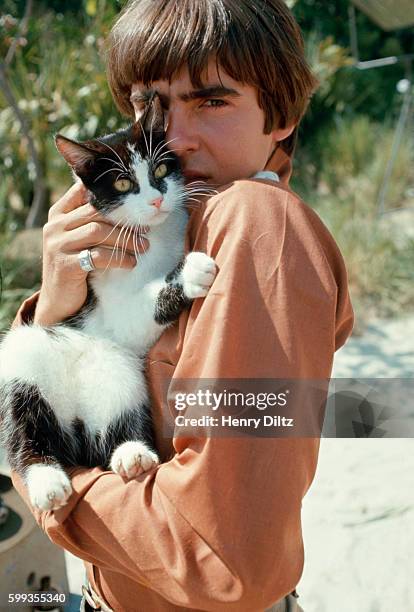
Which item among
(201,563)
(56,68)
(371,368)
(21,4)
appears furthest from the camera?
(21,4)

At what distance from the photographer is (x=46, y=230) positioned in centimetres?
146

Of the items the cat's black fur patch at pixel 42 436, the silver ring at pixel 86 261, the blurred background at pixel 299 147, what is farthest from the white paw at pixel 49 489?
the blurred background at pixel 299 147

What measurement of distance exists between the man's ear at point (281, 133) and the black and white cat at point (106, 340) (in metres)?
0.25

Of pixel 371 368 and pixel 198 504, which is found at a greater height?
pixel 198 504

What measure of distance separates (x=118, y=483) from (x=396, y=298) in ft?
16.7

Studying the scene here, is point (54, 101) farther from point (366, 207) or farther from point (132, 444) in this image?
point (132, 444)

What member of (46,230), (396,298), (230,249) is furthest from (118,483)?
(396,298)

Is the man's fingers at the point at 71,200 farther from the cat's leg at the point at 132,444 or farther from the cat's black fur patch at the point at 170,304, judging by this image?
the cat's leg at the point at 132,444

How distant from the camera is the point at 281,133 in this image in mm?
1515

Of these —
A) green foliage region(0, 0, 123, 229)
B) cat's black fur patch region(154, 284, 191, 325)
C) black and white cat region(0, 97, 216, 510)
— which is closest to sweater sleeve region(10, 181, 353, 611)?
cat's black fur patch region(154, 284, 191, 325)

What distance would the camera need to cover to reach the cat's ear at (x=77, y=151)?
148 cm

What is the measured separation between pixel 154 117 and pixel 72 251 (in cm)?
35

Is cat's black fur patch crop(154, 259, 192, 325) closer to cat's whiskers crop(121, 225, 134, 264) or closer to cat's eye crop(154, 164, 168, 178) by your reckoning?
cat's whiskers crop(121, 225, 134, 264)

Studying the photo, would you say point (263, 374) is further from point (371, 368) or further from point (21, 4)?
point (21, 4)
